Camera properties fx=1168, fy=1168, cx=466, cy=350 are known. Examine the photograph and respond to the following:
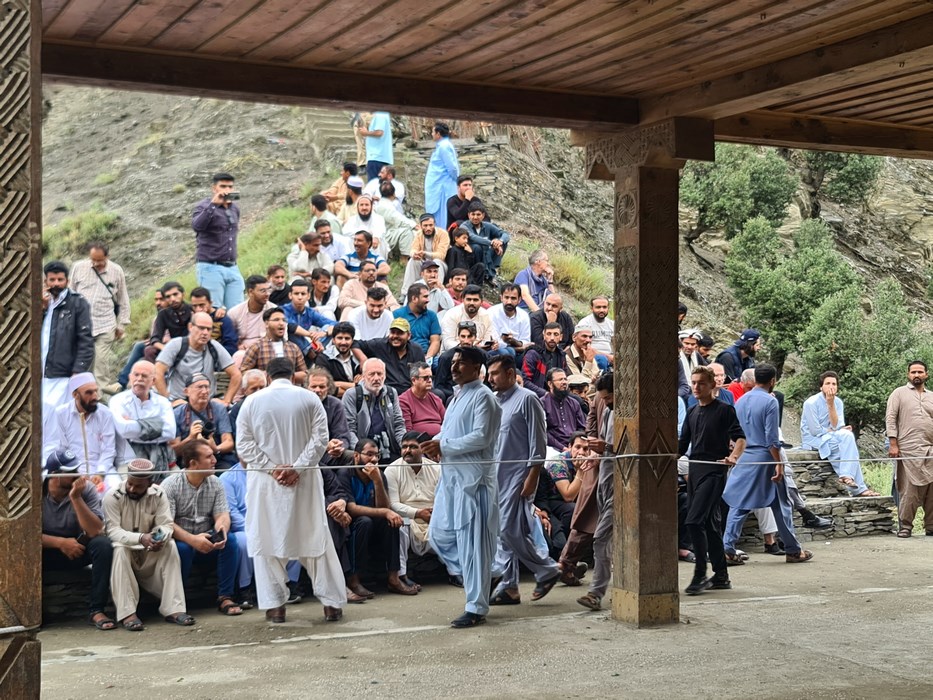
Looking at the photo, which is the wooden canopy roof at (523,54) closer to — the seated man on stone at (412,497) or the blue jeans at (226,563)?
the seated man on stone at (412,497)

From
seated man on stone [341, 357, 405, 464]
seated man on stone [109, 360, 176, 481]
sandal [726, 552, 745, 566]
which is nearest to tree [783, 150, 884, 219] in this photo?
sandal [726, 552, 745, 566]

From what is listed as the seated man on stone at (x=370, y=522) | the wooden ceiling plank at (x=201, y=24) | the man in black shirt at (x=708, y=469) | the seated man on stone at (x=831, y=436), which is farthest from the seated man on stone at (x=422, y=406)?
the seated man on stone at (x=831, y=436)

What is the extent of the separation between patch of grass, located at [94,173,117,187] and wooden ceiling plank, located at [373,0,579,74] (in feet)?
67.4

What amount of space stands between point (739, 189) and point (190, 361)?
652 inches

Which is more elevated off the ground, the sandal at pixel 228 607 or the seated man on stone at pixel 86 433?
the seated man on stone at pixel 86 433

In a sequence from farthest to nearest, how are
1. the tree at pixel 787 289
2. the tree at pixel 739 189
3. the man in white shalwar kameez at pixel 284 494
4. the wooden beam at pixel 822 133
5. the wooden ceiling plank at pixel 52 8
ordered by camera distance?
Answer: the tree at pixel 739 189 < the tree at pixel 787 289 < the man in white shalwar kameez at pixel 284 494 < the wooden beam at pixel 822 133 < the wooden ceiling plank at pixel 52 8

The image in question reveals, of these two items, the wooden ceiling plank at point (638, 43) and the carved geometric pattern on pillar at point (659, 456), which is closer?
the wooden ceiling plank at point (638, 43)

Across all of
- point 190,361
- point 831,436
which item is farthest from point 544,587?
point 831,436

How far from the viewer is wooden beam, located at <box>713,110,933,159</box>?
8133 mm

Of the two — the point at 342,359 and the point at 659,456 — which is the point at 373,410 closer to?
the point at 342,359

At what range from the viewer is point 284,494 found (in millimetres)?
8320

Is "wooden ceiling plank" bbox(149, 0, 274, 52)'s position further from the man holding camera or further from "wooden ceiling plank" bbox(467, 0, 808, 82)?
the man holding camera

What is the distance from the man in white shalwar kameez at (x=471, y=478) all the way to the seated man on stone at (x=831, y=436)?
21.6ft

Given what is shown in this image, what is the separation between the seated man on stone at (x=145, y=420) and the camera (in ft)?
29.5
